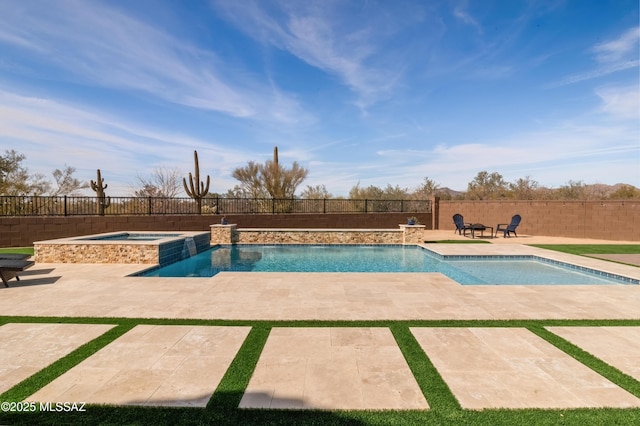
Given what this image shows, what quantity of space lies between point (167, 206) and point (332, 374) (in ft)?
51.0

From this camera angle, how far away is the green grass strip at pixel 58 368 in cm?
249

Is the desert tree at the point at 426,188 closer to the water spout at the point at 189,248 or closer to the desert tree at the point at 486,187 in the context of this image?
the desert tree at the point at 486,187

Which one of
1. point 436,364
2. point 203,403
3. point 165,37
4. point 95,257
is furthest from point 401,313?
point 165,37

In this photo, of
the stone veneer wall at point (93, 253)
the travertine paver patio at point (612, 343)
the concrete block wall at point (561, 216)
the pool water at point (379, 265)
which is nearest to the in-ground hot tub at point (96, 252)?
the stone veneer wall at point (93, 253)

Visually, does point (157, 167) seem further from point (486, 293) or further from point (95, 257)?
point (486, 293)

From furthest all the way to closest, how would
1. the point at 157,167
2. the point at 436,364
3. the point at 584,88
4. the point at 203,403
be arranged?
the point at 157,167 < the point at 584,88 < the point at 436,364 < the point at 203,403

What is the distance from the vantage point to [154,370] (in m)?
2.88

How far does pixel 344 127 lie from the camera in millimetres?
23359

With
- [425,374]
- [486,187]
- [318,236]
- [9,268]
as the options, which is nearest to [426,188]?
[486,187]

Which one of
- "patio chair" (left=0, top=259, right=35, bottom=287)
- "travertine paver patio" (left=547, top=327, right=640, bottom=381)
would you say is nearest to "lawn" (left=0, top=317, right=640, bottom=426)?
"travertine paver patio" (left=547, top=327, right=640, bottom=381)

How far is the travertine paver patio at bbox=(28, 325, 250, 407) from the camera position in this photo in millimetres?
2461

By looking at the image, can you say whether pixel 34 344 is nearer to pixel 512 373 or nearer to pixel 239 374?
pixel 239 374

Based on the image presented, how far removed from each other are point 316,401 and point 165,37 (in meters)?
13.9

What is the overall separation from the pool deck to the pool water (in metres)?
1.55
